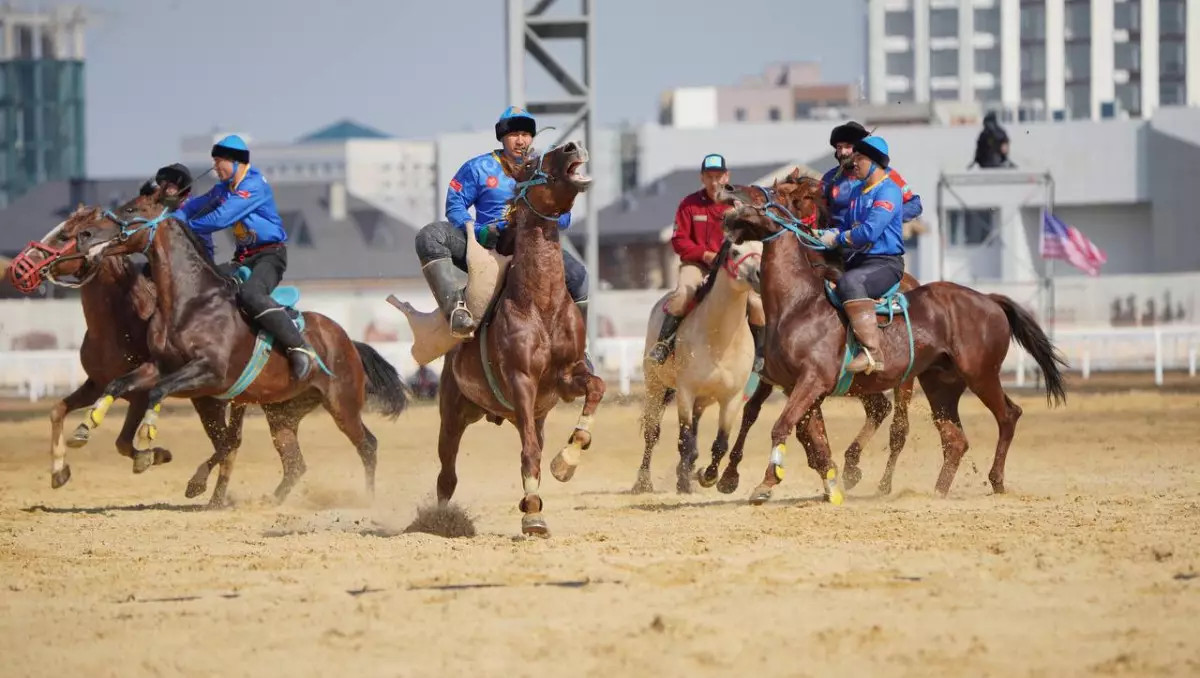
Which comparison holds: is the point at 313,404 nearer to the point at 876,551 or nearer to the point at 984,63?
the point at 876,551

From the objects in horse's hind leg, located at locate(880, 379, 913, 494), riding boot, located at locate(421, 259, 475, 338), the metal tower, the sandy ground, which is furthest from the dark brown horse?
the metal tower

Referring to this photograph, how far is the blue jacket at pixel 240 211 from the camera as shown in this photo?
12.7m

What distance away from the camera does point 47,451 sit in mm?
19047

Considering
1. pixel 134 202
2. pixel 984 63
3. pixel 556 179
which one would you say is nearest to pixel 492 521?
pixel 556 179

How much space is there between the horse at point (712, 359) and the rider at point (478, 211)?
205cm

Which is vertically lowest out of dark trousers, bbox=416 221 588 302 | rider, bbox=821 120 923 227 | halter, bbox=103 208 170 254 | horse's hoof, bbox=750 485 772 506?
horse's hoof, bbox=750 485 772 506

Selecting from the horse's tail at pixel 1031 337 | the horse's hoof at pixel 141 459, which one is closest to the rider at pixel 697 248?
the horse's tail at pixel 1031 337

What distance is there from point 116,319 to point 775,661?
7.69 metres

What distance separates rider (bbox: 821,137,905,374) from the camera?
11688 millimetres

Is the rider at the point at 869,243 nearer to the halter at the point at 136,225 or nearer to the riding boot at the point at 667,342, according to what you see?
the riding boot at the point at 667,342

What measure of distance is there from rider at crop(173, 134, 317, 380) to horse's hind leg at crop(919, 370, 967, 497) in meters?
4.85

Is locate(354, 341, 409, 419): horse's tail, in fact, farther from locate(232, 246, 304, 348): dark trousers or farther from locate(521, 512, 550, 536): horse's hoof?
locate(521, 512, 550, 536): horse's hoof

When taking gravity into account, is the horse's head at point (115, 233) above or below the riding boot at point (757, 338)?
above

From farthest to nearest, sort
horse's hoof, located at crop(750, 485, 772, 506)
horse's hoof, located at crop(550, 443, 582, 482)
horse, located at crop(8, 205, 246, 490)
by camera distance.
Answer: horse, located at crop(8, 205, 246, 490) < horse's hoof, located at crop(750, 485, 772, 506) < horse's hoof, located at crop(550, 443, 582, 482)
